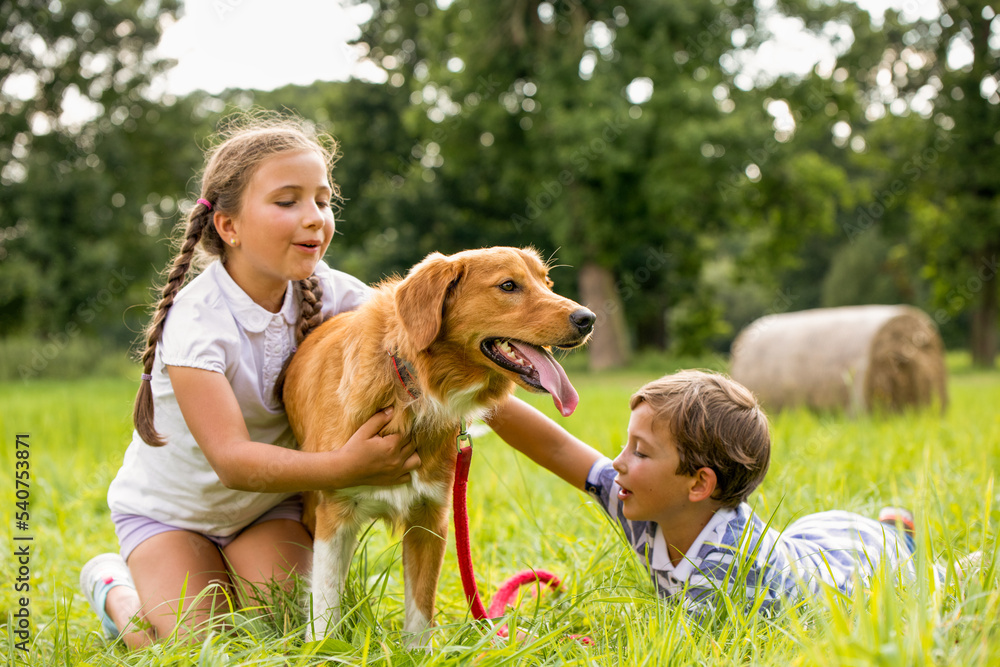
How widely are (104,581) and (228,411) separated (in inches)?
40.5

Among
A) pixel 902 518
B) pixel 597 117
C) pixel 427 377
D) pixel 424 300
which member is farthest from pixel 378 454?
pixel 597 117

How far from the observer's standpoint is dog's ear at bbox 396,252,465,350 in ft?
7.72

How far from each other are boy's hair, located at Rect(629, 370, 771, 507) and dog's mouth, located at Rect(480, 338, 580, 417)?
46cm

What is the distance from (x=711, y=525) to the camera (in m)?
2.63

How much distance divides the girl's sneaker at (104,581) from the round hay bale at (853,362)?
6731 mm

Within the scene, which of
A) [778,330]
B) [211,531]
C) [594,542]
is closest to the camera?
[211,531]

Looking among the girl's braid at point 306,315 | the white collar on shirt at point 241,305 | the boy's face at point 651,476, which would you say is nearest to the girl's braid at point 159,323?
the white collar on shirt at point 241,305

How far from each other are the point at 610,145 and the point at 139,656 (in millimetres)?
17346

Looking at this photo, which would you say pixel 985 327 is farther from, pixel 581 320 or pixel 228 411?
pixel 228 411

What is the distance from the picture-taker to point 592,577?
9.52 feet

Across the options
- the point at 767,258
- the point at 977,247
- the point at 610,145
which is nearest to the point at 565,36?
the point at 610,145

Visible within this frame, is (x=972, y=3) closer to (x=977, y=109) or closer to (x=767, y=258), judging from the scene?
(x=977, y=109)

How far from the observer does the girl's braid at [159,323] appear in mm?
2715

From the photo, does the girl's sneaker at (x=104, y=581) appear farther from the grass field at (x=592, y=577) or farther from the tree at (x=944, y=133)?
the tree at (x=944, y=133)
